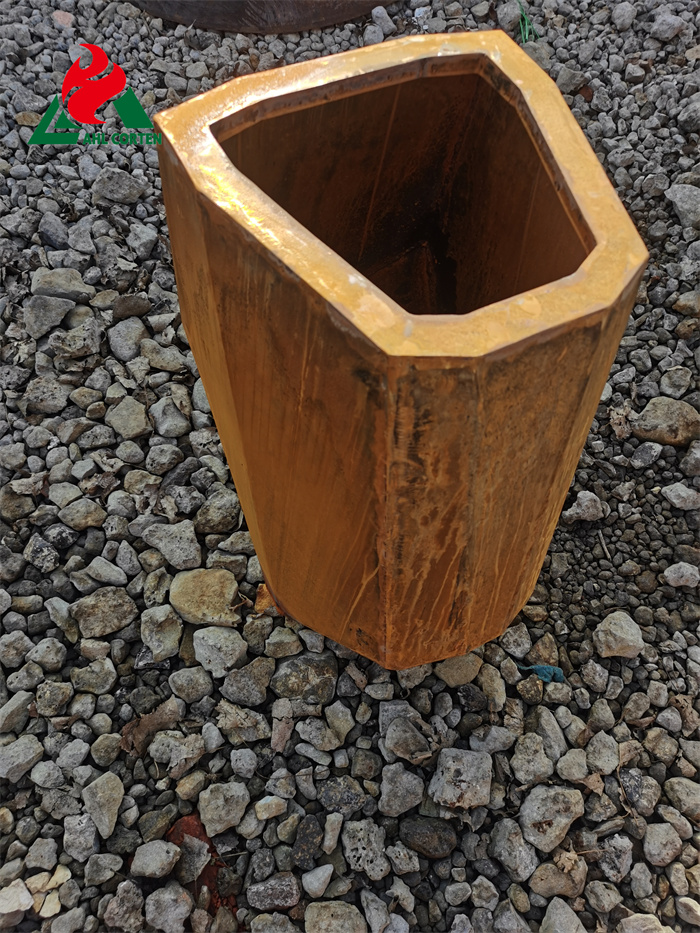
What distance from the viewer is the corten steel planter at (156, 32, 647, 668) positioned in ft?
2.74

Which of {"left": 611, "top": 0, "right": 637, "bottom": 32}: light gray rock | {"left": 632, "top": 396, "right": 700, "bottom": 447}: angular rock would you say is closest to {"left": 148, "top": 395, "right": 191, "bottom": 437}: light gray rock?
{"left": 632, "top": 396, "right": 700, "bottom": 447}: angular rock

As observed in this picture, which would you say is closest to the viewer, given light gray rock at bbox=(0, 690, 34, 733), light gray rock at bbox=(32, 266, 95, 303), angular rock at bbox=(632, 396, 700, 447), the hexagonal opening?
the hexagonal opening

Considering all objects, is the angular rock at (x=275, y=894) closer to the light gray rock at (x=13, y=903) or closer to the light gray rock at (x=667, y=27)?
the light gray rock at (x=13, y=903)

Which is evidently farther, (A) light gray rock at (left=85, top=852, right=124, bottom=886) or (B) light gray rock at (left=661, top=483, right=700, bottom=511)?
(B) light gray rock at (left=661, top=483, right=700, bottom=511)

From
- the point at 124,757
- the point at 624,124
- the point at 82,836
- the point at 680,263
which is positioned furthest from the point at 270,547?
the point at 624,124

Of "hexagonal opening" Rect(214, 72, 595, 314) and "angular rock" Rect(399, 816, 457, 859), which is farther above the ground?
"hexagonal opening" Rect(214, 72, 595, 314)

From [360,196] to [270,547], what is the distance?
692 millimetres

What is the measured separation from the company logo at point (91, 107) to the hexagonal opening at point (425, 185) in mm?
1016

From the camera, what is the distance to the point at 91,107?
7.71 ft

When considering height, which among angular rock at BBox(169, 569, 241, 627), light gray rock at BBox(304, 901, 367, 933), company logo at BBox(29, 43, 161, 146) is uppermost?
company logo at BBox(29, 43, 161, 146)

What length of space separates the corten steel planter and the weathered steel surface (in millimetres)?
1519

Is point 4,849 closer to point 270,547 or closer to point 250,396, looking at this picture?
point 270,547

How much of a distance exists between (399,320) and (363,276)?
124 mm

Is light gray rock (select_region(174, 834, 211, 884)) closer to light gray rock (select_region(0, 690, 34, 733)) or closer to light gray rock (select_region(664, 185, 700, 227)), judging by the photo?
light gray rock (select_region(0, 690, 34, 733))
